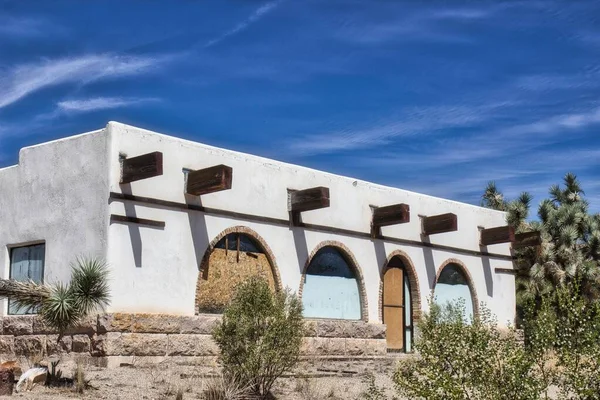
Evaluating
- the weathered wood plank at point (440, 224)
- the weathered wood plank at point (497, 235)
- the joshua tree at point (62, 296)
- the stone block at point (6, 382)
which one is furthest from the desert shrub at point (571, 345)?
the weathered wood plank at point (497, 235)

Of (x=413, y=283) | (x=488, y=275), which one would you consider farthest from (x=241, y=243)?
(x=488, y=275)

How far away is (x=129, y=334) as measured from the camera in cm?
1609

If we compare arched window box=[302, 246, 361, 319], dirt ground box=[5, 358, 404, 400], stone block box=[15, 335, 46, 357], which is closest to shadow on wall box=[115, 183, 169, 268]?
dirt ground box=[5, 358, 404, 400]

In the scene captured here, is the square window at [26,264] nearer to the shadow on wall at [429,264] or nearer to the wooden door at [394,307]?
the wooden door at [394,307]

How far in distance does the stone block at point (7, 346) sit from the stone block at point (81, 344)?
207cm

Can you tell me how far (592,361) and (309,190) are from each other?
38.7 feet

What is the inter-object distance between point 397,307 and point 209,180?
859 centimetres

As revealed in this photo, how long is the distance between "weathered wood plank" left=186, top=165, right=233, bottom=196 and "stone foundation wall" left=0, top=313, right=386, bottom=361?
8.75ft

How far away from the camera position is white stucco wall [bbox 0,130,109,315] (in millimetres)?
16453

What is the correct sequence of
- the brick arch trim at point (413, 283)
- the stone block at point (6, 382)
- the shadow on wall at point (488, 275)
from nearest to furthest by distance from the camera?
the stone block at point (6, 382) < the brick arch trim at point (413, 283) < the shadow on wall at point (488, 275)

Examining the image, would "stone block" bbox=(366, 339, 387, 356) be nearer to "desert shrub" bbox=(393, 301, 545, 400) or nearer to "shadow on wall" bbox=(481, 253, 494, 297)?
"shadow on wall" bbox=(481, 253, 494, 297)

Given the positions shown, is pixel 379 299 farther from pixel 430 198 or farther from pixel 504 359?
pixel 504 359

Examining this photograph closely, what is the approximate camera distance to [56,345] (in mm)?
16578

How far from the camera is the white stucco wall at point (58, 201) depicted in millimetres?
16453
